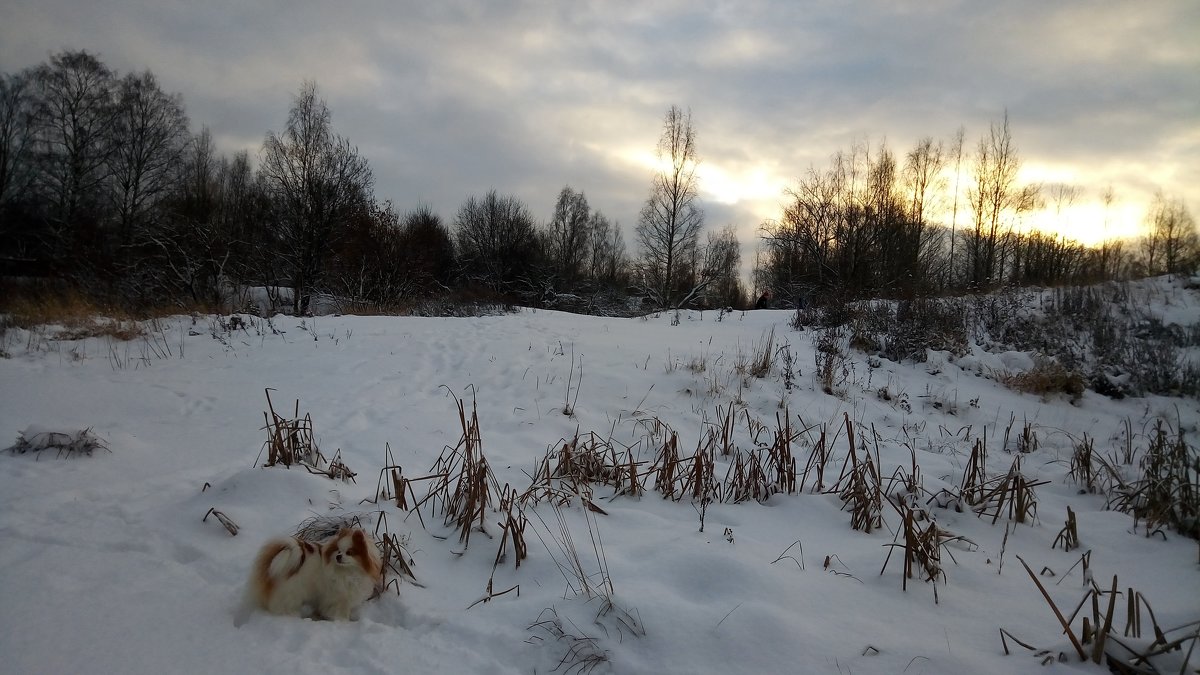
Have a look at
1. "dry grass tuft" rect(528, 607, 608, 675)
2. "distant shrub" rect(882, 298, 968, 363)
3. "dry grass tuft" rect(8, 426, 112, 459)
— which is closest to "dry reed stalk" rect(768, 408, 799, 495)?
"dry grass tuft" rect(528, 607, 608, 675)

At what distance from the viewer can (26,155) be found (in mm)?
20875

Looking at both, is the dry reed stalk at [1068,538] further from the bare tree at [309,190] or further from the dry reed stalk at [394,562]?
the bare tree at [309,190]

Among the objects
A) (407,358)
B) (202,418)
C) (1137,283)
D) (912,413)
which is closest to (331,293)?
(407,358)

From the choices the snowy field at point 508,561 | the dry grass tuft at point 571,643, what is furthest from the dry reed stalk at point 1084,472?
the dry grass tuft at point 571,643

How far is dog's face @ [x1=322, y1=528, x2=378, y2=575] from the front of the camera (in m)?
1.58

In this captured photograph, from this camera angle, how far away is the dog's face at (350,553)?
1.58 m

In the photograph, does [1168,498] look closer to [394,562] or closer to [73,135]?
[394,562]

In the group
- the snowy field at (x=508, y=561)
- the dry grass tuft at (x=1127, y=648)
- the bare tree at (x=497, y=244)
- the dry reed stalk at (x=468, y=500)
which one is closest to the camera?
the dry grass tuft at (x=1127, y=648)

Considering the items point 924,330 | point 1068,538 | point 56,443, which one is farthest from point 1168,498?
point 924,330

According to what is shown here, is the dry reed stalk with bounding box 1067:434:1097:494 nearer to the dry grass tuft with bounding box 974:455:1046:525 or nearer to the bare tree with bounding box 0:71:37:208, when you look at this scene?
the dry grass tuft with bounding box 974:455:1046:525

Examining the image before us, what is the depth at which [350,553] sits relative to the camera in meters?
1.61

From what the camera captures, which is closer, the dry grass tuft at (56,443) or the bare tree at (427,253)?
→ the dry grass tuft at (56,443)

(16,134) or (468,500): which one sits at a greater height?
(16,134)

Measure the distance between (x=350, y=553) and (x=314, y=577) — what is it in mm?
120
